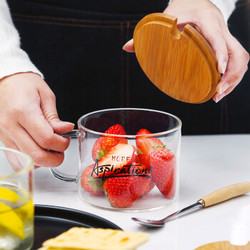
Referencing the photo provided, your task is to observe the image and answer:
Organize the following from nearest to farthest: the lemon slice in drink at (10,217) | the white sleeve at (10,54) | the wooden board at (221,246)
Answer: the lemon slice in drink at (10,217), the wooden board at (221,246), the white sleeve at (10,54)

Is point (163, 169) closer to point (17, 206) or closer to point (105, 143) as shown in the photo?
point (105, 143)

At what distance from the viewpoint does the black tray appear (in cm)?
78

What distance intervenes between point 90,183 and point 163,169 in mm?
141

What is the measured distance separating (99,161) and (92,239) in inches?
11.0

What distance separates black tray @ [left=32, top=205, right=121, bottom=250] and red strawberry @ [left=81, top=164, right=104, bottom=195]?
10 cm

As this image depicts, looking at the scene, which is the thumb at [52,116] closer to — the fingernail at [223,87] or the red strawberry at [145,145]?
the red strawberry at [145,145]

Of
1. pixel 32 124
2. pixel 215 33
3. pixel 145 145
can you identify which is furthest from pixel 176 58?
pixel 32 124

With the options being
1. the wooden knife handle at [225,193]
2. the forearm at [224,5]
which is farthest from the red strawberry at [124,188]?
the forearm at [224,5]

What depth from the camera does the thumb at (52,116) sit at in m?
0.94

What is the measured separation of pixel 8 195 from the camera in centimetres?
67

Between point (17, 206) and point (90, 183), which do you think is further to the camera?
point (90, 183)

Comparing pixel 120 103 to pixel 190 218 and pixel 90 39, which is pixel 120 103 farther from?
pixel 190 218

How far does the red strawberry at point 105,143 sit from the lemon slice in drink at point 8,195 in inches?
9.9

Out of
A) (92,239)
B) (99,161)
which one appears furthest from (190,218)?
(92,239)
